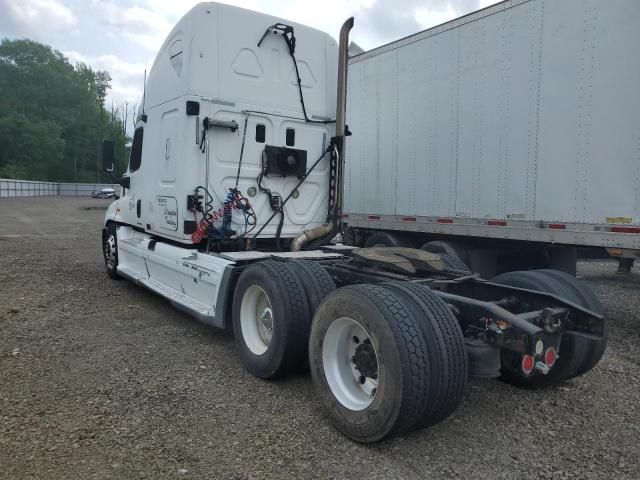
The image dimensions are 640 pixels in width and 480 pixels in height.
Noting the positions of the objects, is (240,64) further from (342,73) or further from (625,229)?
(625,229)

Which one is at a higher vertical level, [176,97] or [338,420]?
[176,97]

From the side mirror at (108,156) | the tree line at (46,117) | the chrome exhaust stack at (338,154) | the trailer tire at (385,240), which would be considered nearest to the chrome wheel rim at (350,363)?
the chrome exhaust stack at (338,154)

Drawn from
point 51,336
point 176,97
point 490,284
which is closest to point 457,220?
point 490,284

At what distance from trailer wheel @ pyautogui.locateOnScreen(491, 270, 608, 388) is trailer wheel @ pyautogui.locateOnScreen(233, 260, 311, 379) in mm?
1575

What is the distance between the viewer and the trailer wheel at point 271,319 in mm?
4059

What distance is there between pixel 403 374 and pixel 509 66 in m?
5.04

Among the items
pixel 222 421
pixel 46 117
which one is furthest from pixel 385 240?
pixel 46 117

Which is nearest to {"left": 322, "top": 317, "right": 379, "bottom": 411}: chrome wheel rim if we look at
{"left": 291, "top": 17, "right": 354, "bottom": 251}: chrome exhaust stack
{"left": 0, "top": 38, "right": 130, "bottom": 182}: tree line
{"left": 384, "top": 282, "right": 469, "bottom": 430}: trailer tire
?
{"left": 384, "top": 282, "right": 469, "bottom": 430}: trailer tire

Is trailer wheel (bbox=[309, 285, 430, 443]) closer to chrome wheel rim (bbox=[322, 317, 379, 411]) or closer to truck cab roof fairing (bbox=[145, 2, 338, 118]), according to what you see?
chrome wheel rim (bbox=[322, 317, 379, 411])

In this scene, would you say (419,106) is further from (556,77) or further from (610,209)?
(610,209)

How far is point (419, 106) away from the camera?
7.79 m

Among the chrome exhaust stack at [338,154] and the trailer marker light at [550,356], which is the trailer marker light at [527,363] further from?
the chrome exhaust stack at [338,154]

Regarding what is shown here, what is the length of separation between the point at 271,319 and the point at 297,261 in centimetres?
56

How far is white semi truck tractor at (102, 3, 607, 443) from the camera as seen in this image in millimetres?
3115
